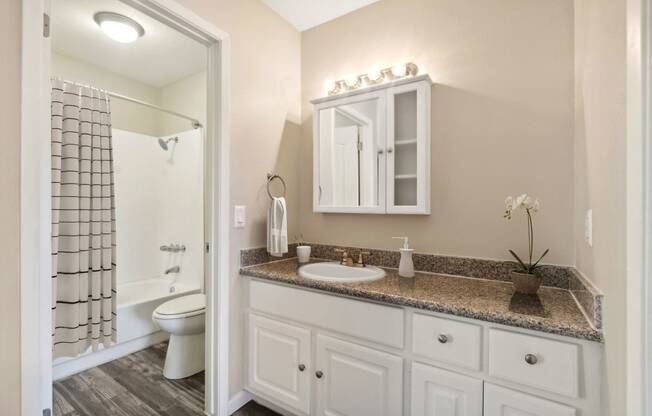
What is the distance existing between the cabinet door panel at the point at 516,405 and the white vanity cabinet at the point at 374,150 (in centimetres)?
88

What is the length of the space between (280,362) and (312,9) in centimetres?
220

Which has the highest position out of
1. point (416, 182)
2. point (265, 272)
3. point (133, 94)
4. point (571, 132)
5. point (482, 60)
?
point (133, 94)

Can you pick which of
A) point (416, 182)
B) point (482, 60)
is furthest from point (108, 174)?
point (482, 60)

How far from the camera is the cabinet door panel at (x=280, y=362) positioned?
4.89ft

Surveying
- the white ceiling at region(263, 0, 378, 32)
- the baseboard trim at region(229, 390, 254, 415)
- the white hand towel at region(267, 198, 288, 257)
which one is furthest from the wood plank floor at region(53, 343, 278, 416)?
the white ceiling at region(263, 0, 378, 32)

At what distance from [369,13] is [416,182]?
3.87ft

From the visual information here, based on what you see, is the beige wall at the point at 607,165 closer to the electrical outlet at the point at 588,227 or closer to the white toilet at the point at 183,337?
the electrical outlet at the point at 588,227

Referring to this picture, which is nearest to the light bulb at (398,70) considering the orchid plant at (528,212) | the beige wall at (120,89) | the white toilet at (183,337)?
the orchid plant at (528,212)

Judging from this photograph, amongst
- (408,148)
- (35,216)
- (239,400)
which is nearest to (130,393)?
(239,400)

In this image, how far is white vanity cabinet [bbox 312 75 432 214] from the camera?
1.67m

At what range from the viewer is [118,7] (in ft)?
6.22

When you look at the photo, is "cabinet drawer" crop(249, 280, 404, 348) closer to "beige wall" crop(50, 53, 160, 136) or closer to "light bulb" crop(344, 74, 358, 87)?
"light bulb" crop(344, 74, 358, 87)
